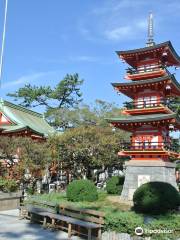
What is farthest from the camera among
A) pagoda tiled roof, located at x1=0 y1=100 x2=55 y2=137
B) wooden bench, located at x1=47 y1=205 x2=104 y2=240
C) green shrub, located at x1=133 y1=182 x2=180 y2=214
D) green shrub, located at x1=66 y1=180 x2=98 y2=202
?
pagoda tiled roof, located at x1=0 y1=100 x2=55 y2=137

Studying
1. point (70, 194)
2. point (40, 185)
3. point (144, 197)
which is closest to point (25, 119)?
point (40, 185)

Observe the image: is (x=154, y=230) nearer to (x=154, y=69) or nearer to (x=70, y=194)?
(x=70, y=194)

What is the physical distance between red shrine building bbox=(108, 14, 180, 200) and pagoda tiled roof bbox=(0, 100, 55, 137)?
1124 centimetres

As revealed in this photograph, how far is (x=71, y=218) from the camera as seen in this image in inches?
611

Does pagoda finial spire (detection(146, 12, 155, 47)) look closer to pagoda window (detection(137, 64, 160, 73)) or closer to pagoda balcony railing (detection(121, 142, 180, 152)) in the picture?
pagoda window (detection(137, 64, 160, 73))

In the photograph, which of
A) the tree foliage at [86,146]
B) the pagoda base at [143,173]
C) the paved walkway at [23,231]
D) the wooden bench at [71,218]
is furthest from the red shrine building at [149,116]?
the paved walkway at [23,231]

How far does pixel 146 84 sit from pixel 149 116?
2.81 metres

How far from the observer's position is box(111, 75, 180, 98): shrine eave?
2744 cm

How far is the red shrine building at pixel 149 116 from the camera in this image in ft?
87.7

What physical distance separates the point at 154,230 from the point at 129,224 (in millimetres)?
1064

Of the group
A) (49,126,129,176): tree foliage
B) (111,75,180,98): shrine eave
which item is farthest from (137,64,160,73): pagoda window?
(49,126,129,176): tree foliage

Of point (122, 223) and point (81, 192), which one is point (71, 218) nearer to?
point (122, 223)

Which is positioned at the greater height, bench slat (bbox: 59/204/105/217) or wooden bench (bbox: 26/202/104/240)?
bench slat (bbox: 59/204/105/217)

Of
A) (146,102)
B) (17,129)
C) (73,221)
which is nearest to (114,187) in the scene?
(146,102)
